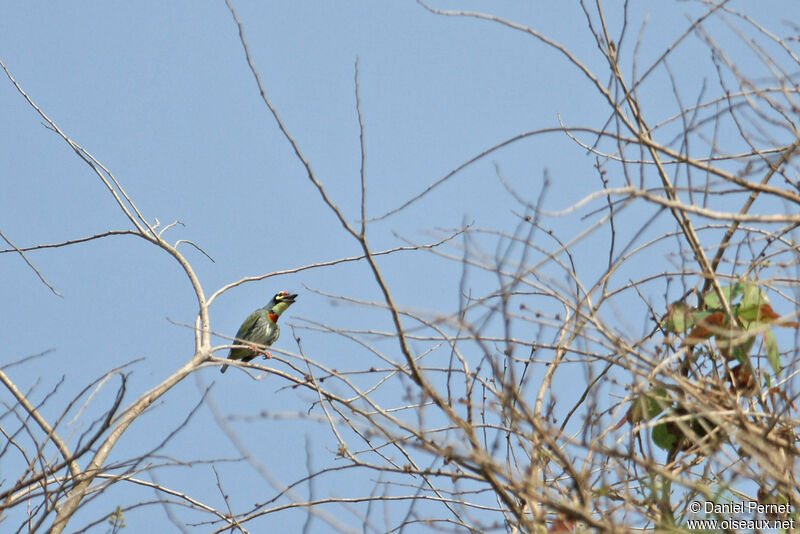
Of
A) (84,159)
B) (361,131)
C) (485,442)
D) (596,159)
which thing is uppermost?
(84,159)

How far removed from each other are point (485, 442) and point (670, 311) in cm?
82

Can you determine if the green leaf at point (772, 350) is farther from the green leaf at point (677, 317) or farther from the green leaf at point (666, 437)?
the green leaf at point (666, 437)

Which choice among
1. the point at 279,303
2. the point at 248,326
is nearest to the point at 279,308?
the point at 279,303

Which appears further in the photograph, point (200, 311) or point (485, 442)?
point (200, 311)

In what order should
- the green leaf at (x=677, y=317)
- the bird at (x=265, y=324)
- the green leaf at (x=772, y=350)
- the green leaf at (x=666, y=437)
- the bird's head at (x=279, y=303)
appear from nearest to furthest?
the green leaf at (x=772, y=350)
the green leaf at (x=677, y=317)
the green leaf at (x=666, y=437)
the bird at (x=265, y=324)
the bird's head at (x=279, y=303)

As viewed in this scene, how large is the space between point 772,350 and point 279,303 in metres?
8.21

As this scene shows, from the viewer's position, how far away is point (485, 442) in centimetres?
339

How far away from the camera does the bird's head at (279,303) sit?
417 inches

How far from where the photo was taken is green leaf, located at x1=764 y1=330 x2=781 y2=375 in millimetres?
2887

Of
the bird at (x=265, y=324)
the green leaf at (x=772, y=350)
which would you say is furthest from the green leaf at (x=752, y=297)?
the bird at (x=265, y=324)

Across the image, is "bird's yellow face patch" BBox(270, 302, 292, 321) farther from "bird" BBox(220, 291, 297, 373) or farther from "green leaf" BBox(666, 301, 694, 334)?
"green leaf" BBox(666, 301, 694, 334)

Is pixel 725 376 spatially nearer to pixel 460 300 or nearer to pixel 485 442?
pixel 485 442

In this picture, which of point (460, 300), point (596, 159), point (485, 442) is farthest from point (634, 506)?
point (596, 159)

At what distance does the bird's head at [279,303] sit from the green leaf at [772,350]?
801 centimetres
